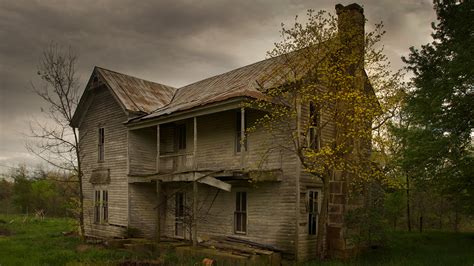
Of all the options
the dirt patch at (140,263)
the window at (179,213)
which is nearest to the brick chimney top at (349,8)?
the window at (179,213)

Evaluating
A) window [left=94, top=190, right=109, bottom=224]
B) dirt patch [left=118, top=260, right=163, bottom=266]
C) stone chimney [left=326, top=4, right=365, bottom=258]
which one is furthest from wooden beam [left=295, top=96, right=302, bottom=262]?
window [left=94, top=190, right=109, bottom=224]

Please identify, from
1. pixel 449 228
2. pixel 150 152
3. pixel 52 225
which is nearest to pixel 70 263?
pixel 150 152

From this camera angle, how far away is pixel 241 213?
17812mm

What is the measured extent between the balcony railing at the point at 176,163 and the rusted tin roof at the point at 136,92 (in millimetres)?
3084

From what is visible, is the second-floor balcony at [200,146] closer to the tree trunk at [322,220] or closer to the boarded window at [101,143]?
the tree trunk at [322,220]

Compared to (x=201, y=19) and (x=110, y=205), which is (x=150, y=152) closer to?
(x=110, y=205)

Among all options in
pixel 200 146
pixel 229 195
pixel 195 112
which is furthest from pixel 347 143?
pixel 200 146

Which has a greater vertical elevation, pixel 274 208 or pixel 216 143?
pixel 216 143

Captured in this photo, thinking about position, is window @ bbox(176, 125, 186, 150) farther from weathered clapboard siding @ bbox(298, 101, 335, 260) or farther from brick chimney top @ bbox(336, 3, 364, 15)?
brick chimney top @ bbox(336, 3, 364, 15)

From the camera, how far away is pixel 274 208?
16.3 meters

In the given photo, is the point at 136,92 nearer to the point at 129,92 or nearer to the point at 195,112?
the point at 129,92

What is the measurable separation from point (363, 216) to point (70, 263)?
10.6 m

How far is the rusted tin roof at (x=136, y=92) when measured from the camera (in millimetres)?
22281

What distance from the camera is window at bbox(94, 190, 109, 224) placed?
2336 centimetres
